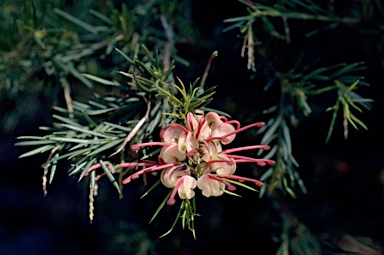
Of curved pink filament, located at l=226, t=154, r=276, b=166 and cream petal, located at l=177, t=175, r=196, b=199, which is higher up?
curved pink filament, located at l=226, t=154, r=276, b=166

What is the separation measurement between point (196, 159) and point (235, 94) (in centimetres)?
24

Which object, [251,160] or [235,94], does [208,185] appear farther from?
[235,94]

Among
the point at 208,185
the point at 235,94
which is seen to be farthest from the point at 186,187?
the point at 235,94

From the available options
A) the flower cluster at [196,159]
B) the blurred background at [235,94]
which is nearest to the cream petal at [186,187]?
the flower cluster at [196,159]

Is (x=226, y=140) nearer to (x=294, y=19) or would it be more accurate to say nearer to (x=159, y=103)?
(x=159, y=103)

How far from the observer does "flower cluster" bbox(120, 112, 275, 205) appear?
321mm

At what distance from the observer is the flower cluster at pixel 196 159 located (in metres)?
0.32

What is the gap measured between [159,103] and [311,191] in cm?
30

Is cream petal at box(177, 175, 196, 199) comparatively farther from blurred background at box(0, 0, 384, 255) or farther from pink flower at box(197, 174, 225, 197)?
blurred background at box(0, 0, 384, 255)

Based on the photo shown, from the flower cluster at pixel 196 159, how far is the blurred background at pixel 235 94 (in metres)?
0.16

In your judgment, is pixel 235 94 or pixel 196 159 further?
pixel 235 94

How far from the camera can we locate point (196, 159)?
0.33m

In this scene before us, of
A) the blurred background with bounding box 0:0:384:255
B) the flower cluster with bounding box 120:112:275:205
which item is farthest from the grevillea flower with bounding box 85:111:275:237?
the blurred background with bounding box 0:0:384:255

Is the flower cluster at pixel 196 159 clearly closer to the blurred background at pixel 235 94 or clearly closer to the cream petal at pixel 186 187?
the cream petal at pixel 186 187
